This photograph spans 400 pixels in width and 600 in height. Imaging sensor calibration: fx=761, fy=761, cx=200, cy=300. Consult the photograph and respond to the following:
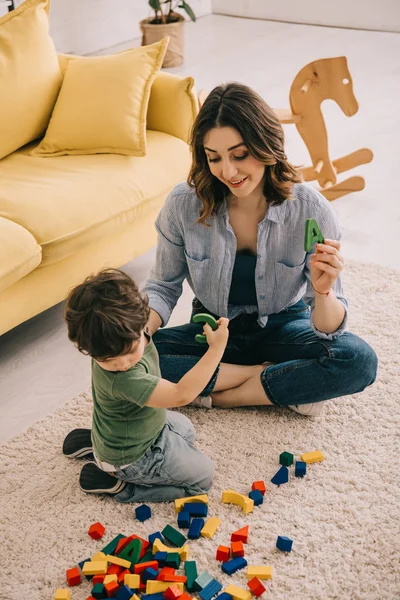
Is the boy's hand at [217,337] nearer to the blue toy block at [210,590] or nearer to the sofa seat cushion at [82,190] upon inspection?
the blue toy block at [210,590]

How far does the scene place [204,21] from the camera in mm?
6855

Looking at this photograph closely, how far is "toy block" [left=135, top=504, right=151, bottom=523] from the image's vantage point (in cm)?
186

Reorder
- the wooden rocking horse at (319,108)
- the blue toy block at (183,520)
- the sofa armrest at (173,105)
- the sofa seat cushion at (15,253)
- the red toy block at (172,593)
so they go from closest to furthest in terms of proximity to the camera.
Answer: the red toy block at (172,593) → the blue toy block at (183,520) → the sofa seat cushion at (15,253) → the sofa armrest at (173,105) → the wooden rocking horse at (319,108)

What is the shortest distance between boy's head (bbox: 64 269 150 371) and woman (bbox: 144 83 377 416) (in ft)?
1.40

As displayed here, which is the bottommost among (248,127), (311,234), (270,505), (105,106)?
(270,505)

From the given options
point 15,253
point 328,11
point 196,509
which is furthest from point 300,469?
point 328,11

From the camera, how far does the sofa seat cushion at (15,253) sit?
2.25 metres

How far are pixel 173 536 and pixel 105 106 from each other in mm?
1583

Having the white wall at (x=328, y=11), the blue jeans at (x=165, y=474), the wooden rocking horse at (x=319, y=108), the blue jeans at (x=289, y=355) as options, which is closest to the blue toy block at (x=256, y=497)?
the blue jeans at (x=165, y=474)

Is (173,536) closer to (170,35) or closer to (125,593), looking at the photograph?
(125,593)

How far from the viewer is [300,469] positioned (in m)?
1.96

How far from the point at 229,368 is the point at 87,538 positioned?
65 centimetres

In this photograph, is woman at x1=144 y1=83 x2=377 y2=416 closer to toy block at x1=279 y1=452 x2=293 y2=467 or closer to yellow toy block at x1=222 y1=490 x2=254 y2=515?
toy block at x1=279 y1=452 x2=293 y2=467

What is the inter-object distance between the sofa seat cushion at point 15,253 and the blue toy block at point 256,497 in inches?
37.8
